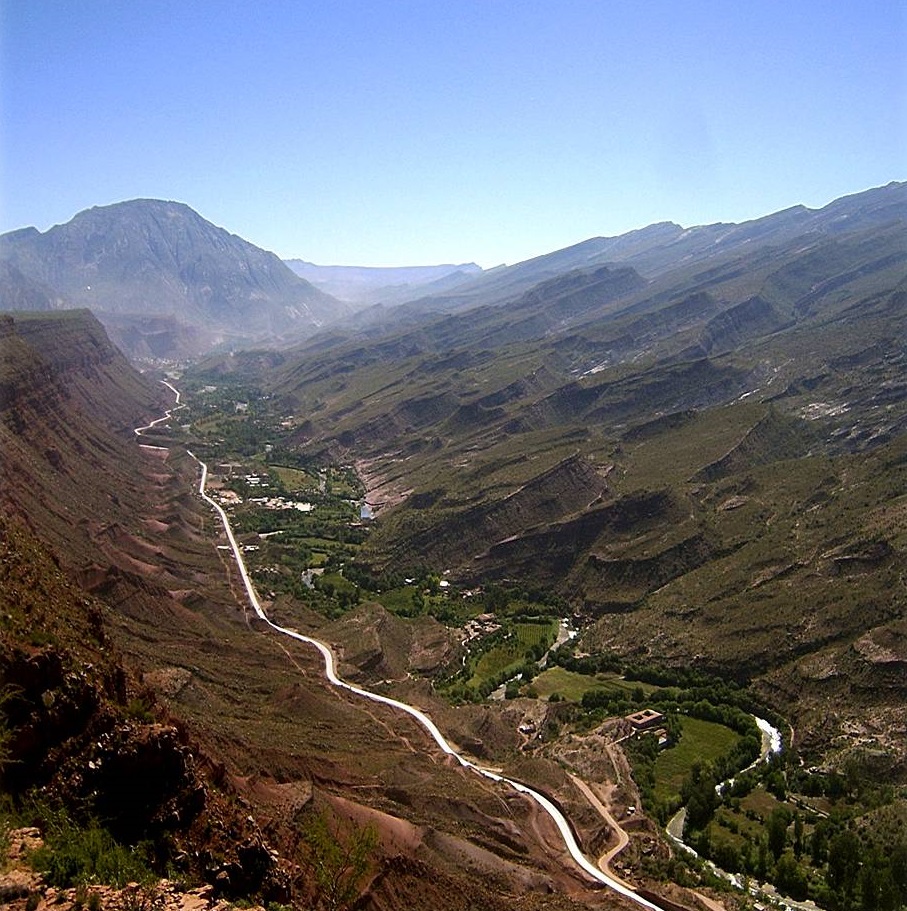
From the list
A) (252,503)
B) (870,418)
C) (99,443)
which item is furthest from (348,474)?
(870,418)

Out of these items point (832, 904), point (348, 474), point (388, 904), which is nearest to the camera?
point (388, 904)

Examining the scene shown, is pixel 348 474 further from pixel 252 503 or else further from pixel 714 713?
pixel 714 713

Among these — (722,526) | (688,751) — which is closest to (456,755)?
(688,751)

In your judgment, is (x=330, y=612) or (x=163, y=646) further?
(x=330, y=612)

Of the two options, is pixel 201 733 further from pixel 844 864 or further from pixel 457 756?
pixel 844 864

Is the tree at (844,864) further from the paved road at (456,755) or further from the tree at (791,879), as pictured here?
the paved road at (456,755)

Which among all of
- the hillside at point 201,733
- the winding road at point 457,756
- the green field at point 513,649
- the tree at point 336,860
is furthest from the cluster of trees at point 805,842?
the tree at point 336,860

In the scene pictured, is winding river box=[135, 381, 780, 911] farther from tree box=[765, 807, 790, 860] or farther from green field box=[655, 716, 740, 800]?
tree box=[765, 807, 790, 860]

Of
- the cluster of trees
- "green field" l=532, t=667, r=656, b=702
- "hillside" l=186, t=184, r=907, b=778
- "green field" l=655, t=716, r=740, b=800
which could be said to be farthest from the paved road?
"hillside" l=186, t=184, r=907, b=778
